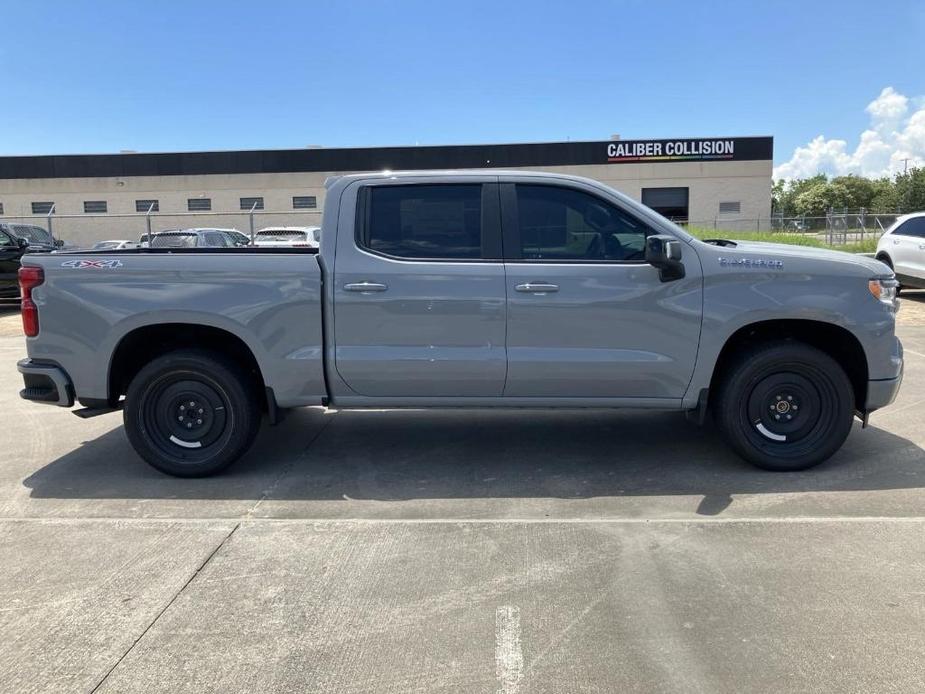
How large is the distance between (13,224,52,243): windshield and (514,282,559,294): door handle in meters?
17.4

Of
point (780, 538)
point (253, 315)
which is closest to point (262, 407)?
point (253, 315)

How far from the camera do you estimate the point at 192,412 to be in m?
5.20

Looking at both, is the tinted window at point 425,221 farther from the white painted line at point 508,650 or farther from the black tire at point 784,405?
the white painted line at point 508,650

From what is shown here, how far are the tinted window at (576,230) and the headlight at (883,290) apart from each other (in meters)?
1.53

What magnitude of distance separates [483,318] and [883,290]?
2694 millimetres

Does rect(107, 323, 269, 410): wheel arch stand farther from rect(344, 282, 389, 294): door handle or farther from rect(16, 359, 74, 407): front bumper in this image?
rect(344, 282, 389, 294): door handle

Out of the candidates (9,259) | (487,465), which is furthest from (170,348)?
(9,259)

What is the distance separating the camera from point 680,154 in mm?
39188

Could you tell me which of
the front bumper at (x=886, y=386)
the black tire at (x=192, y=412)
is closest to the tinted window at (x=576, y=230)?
the front bumper at (x=886, y=386)

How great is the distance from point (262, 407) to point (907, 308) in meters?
13.3

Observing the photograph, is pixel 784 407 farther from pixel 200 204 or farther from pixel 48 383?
pixel 200 204

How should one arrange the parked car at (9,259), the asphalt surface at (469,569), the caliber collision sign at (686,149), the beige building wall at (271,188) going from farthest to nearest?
the beige building wall at (271,188) < the caliber collision sign at (686,149) < the parked car at (9,259) < the asphalt surface at (469,569)

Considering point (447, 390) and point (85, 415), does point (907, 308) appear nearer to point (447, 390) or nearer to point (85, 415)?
point (447, 390)

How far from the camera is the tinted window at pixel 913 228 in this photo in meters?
14.2
